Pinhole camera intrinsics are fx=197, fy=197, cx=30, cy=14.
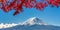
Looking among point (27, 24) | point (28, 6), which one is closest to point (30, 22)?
point (27, 24)

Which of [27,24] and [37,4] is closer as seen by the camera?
[37,4]

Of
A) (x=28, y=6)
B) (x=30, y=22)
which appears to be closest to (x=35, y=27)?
(x=30, y=22)

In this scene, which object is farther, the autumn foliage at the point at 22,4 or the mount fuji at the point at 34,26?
the mount fuji at the point at 34,26

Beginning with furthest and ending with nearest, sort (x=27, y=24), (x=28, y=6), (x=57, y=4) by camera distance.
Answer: (x=27, y=24)
(x=28, y=6)
(x=57, y=4)

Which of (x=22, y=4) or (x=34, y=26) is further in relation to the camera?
(x=34, y=26)

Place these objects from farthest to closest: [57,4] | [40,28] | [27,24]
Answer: [27,24] → [40,28] → [57,4]

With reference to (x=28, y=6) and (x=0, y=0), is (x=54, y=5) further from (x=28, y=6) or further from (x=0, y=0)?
(x=0, y=0)

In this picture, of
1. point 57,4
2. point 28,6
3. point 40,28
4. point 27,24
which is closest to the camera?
point 57,4

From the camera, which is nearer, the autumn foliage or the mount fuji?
the autumn foliage

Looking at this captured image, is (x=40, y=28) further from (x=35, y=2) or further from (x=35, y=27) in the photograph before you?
(x=35, y=2)
